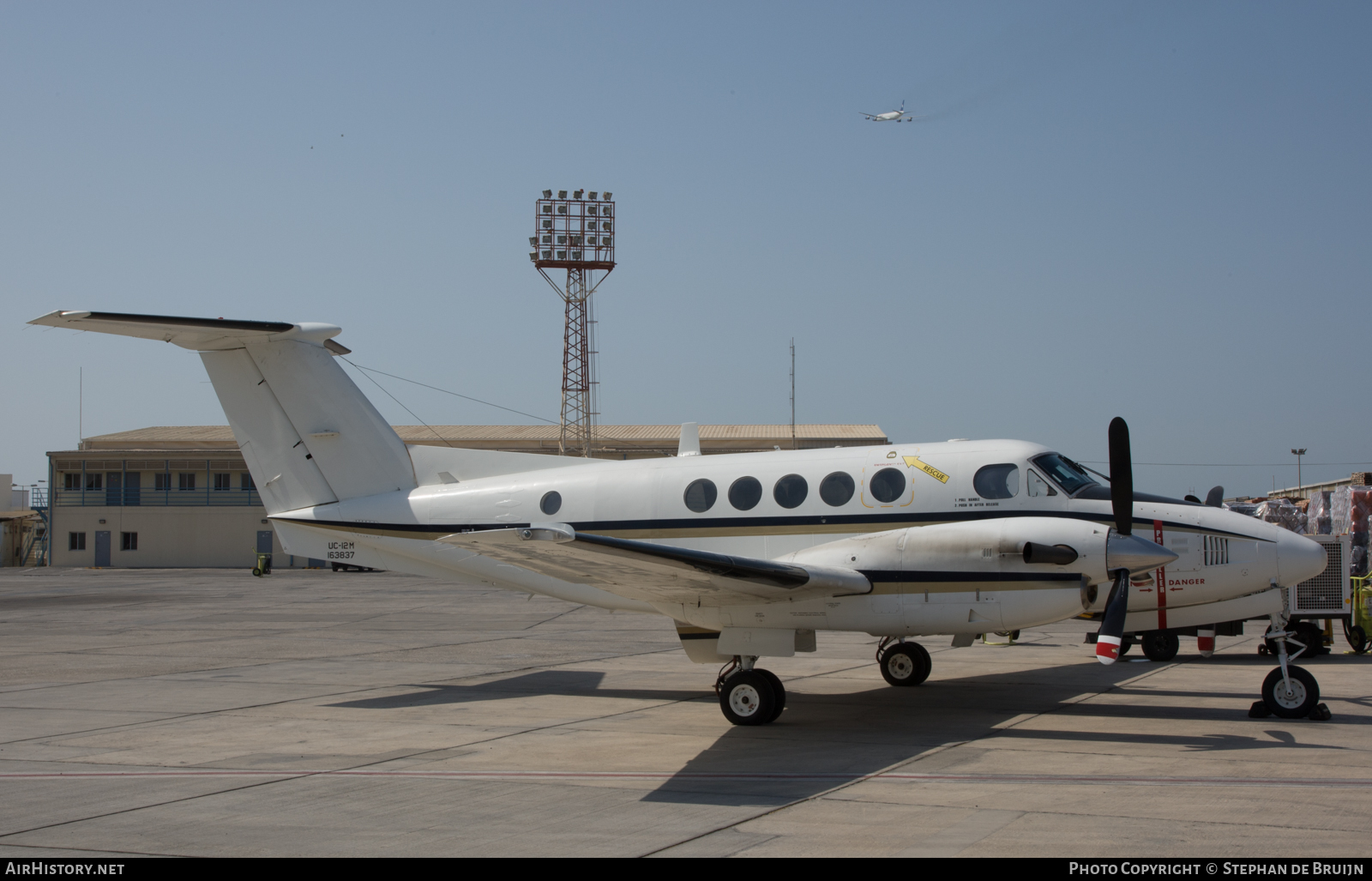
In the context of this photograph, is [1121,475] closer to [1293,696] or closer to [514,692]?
[1293,696]

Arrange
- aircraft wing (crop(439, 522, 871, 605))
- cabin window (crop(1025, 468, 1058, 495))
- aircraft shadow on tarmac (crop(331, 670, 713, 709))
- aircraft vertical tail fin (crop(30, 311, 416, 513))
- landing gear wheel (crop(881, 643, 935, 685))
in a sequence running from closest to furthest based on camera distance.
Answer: aircraft wing (crop(439, 522, 871, 605)) < cabin window (crop(1025, 468, 1058, 495)) < aircraft shadow on tarmac (crop(331, 670, 713, 709)) < landing gear wheel (crop(881, 643, 935, 685)) < aircraft vertical tail fin (crop(30, 311, 416, 513))

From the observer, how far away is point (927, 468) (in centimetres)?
1188

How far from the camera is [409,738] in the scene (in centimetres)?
1064

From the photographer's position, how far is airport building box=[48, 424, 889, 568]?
205ft

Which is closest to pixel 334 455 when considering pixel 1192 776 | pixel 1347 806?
pixel 1192 776

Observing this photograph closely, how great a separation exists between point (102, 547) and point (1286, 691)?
6594 cm

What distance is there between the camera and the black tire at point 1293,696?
35.3 ft

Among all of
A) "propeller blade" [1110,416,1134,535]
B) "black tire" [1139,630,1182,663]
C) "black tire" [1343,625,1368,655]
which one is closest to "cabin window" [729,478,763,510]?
"propeller blade" [1110,416,1134,535]

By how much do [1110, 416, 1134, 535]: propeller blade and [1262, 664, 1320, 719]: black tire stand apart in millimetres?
2259

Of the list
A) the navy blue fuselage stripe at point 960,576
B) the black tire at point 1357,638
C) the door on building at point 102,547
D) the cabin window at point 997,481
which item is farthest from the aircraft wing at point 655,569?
the door on building at point 102,547

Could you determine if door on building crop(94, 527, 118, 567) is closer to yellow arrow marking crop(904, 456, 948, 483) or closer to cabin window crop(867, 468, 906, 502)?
cabin window crop(867, 468, 906, 502)

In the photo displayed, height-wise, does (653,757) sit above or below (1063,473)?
below

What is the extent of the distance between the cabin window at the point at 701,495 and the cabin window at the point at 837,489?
1302 millimetres

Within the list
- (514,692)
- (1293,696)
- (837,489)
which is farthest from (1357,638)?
(514,692)
